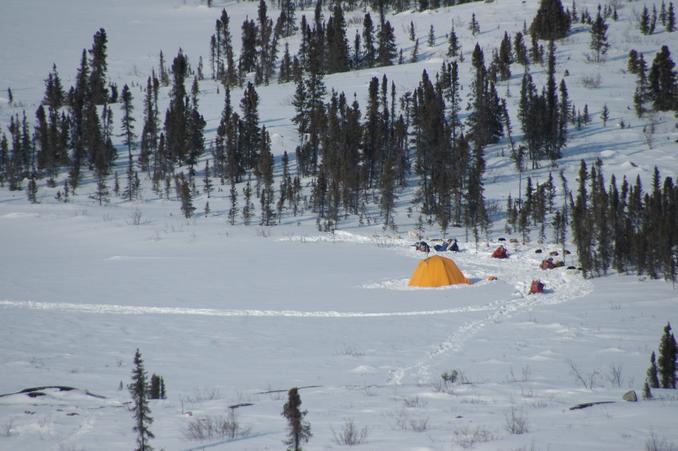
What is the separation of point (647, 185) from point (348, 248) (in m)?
20.1

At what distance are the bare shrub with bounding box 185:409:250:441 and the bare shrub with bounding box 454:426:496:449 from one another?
7.93 feet

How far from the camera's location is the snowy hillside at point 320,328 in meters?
6.76

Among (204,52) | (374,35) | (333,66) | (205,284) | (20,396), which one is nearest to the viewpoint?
(20,396)

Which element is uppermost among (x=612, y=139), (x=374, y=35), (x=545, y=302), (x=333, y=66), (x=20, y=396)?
(x=374, y=35)

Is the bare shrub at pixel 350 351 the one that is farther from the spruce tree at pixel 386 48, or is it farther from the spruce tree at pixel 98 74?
the spruce tree at pixel 386 48

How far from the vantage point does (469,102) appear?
50.2 metres

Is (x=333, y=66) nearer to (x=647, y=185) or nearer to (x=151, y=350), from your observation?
(x=647, y=185)

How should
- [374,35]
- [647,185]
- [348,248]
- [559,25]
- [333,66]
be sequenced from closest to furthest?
1. [348,248]
2. [647,185]
3. [559,25]
4. [333,66]
5. [374,35]

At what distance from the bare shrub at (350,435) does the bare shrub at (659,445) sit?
2676mm

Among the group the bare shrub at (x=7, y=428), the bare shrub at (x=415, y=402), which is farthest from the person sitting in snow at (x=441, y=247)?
the bare shrub at (x=7, y=428)

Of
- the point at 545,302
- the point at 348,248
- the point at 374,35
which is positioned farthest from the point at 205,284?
the point at 374,35

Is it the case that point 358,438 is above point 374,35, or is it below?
below

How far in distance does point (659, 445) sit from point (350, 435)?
9.37 ft

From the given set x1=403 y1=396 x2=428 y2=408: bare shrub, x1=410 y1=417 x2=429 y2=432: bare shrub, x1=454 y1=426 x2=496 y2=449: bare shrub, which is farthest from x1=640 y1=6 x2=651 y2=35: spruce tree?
x1=454 y1=426 x2=496 y2=449: bare shrub
